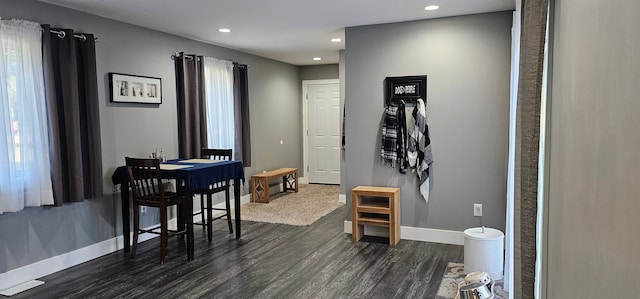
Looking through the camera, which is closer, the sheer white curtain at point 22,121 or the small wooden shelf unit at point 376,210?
the sheer white curtain at point 22,121

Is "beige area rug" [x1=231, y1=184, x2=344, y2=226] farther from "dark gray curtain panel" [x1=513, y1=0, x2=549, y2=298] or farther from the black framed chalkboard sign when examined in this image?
"dark gray curtain panel" [x1=513, y1=0, x2=549, y2=298]

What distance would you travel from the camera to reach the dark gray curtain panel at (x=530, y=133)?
1.53 m

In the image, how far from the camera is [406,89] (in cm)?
461

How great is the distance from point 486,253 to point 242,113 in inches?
169

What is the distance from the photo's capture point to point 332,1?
381cm

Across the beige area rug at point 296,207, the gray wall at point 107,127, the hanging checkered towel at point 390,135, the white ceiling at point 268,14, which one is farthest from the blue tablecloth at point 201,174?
the hanging checkered towel at point 390,135

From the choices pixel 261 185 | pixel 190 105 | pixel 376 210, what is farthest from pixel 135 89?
pixel 376 210

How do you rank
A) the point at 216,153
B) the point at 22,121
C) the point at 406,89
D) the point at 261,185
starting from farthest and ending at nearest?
1. the point at 261,185
2. the point at 216,153
3. the point at 406,89
4. the point at 22,121

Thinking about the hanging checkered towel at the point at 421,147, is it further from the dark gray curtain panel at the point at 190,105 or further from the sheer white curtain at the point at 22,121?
the sheer white curtain at the point at 22,121

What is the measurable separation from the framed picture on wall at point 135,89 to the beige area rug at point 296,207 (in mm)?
1999

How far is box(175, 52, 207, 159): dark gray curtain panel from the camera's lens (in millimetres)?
5359

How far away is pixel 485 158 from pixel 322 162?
454 cm

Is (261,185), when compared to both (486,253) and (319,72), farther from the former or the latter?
(486,253)

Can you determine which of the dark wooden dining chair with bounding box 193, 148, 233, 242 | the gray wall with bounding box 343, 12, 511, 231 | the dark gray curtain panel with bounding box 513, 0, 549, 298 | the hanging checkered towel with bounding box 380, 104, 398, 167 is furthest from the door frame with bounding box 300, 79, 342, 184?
the dark gray curtain panel with bounding box 513, 0, 549, 298
